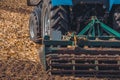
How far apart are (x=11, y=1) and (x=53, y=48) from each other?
892 centimetres

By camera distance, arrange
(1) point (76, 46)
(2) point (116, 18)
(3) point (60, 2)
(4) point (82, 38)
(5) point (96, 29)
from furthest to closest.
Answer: (5) point (96, 29), (2) point (116, 18), (3) point (60, 2), (4) point (82, 38), (1) point (76, 46)

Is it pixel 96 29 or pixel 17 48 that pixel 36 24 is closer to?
pixel 17 48

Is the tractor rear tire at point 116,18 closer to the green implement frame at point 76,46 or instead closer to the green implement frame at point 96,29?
the green implement frame at point 96,29

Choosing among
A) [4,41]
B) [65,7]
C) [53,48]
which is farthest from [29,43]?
[53,48]

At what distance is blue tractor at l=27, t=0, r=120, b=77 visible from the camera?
7344mm

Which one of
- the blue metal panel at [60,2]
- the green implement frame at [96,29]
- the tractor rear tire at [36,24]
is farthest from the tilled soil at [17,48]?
the blue metal panel at [60,2]

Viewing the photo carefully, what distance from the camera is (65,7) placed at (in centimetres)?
819

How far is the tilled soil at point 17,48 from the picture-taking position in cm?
784

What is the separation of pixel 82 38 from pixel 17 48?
9.56 ft

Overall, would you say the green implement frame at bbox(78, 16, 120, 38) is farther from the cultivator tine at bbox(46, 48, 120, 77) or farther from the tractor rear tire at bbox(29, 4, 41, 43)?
the tractor rear tire at bbox(29, 4, 41, 43)

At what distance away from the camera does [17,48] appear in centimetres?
995

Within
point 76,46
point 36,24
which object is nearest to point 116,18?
point 76,46

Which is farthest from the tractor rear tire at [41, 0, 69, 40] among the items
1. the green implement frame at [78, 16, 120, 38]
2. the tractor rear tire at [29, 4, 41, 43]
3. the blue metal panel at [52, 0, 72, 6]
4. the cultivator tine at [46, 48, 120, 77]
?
the tractor rear tire at [29, 4, 41, 43]

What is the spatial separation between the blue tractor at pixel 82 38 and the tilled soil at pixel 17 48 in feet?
1.46
